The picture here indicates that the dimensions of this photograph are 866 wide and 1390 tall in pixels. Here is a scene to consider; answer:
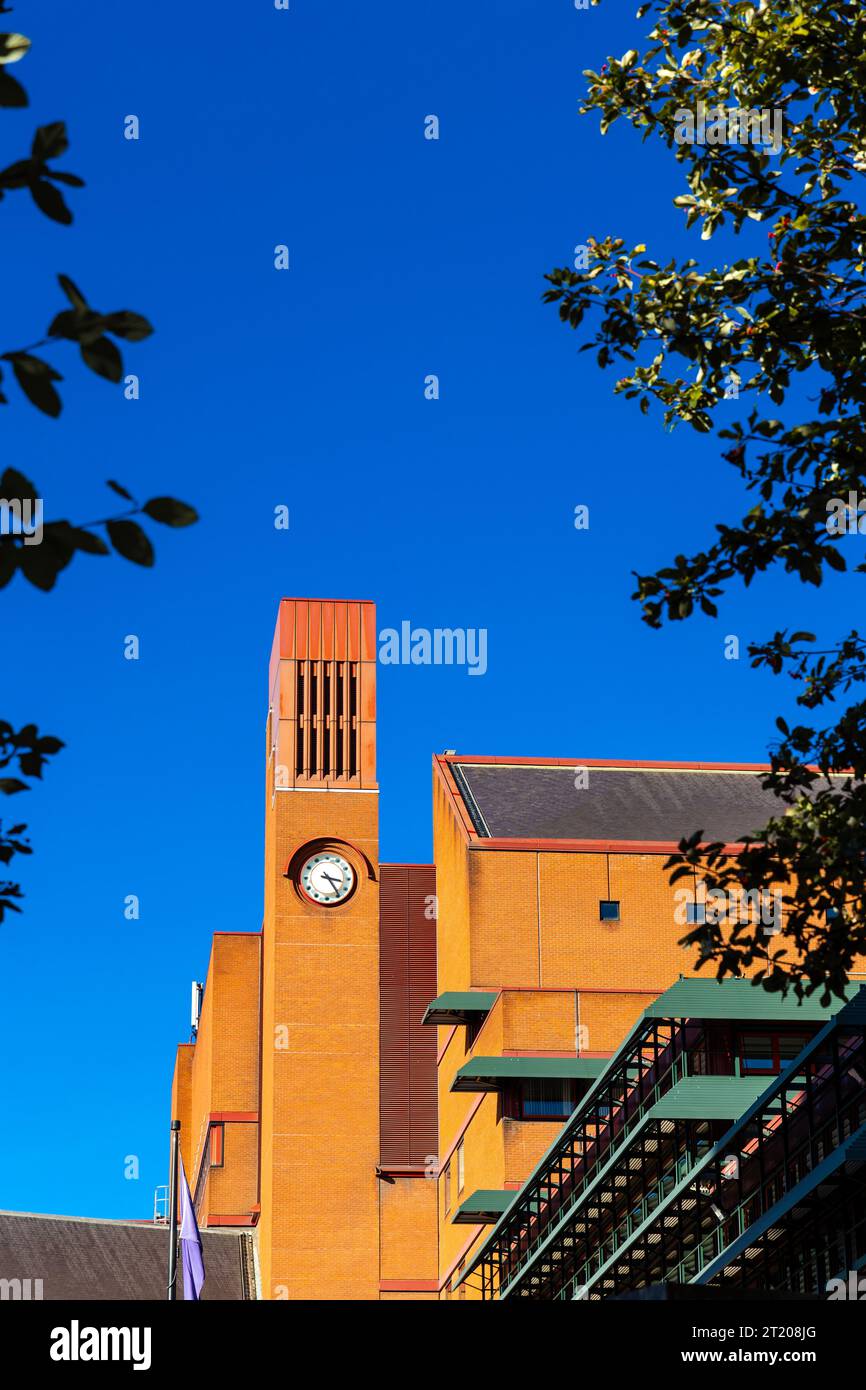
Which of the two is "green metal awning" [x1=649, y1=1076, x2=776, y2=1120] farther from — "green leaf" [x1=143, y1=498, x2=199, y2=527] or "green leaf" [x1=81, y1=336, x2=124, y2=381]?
"green leaf" [x1=81, y1=336, x2=124, y2=381]

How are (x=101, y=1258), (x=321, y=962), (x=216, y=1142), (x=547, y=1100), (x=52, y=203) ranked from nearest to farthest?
(x=52, y=203), (x=547, y=1100), (x=321, y=962), (x=101, y=1258), (x=216, y=1142)

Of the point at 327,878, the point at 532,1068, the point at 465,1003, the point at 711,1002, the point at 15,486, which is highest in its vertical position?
the point at 327,878

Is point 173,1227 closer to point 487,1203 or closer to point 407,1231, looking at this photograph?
point 487,1203

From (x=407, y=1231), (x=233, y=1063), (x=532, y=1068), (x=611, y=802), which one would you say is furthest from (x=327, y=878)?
(x=532, y=1068)

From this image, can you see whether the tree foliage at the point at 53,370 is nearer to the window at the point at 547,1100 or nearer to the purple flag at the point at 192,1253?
the purple flag at the point at 192,1253

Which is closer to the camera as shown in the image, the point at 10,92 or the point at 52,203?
the point at 10,92

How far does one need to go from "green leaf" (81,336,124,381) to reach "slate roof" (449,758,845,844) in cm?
4584

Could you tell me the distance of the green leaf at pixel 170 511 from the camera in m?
5.47

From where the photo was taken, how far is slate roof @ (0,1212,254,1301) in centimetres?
6806

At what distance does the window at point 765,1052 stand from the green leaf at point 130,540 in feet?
107

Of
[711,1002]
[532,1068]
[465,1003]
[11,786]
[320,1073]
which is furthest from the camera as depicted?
[320,1073]

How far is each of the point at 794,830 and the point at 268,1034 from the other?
53.8 m

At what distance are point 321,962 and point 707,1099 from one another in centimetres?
3105

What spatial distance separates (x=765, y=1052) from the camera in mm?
37438
